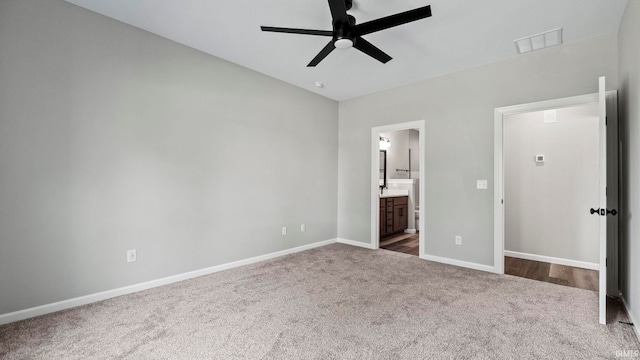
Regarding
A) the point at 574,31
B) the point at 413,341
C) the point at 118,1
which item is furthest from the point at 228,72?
the point at 574,31

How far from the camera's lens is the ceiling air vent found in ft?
9.28

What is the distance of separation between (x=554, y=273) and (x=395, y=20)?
360 cm

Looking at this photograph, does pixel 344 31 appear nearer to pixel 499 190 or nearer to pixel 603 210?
pixel 603 210

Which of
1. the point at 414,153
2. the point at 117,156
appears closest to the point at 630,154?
the point at 117,156

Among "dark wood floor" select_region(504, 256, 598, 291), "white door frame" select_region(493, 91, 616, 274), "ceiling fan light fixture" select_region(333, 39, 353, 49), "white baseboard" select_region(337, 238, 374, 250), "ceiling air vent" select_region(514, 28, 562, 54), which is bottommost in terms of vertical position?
"dark wood floor" select_region(504, 256, 598, 291)

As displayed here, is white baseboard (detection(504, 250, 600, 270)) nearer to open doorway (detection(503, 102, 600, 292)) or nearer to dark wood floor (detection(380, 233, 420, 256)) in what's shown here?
open doorway (detection(503, 102, 600, 292))

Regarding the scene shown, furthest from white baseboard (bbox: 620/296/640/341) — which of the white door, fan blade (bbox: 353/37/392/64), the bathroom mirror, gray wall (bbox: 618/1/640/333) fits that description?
the bathroom mirror

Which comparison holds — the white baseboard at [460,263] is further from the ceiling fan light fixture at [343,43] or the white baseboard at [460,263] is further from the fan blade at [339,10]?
the fan blade at [339,10]

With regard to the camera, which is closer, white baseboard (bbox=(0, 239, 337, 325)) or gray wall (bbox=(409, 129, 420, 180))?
white baseboard (bbox=(0, 239, 337, 325))

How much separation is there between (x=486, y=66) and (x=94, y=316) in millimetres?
4889

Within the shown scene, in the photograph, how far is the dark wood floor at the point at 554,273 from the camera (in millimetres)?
3178

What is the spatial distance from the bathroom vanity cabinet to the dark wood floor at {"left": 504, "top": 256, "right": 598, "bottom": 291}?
2.03 m

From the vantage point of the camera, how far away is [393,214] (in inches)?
223

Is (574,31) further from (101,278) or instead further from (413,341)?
(101,278)
